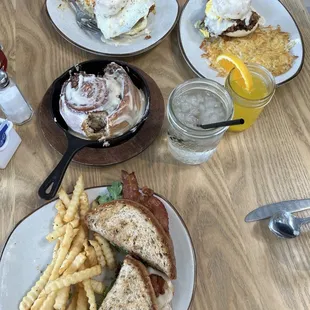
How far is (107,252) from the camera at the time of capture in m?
1.16

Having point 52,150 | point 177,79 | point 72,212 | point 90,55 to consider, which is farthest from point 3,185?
point 177,79

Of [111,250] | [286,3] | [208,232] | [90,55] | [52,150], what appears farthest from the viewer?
[286,3]

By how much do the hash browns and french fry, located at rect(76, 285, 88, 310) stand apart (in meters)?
0.89

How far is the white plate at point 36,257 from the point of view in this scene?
1.13 m

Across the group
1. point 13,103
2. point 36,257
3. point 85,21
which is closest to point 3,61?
point 13,103

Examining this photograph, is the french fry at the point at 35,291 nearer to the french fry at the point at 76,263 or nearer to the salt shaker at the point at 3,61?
the french fry at the point at 76,263

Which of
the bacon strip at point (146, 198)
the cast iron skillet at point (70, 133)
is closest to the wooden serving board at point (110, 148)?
the cast iron skillet at point (70, 133)

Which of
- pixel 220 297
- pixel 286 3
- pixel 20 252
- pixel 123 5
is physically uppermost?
pixel 123 5

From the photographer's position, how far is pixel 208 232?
50.8 inches

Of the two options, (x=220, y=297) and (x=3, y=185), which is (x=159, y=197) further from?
Result: (x=3, y=185)

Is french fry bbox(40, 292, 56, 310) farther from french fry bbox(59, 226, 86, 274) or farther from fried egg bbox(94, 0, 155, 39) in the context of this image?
fried egg bbox(94, 0, 155, 39)

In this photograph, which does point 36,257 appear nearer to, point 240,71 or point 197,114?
point 197,114

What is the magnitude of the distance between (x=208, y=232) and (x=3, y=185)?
67 centimetres

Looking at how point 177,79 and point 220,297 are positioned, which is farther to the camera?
point 177,79
